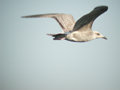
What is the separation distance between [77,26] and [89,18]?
0.60 meters

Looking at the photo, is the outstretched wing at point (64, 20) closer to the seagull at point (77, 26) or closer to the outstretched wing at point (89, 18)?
the seagull at point (77, 26)

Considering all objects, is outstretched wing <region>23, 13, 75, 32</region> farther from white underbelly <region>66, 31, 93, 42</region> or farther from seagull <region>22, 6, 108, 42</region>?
white underbelly <region>66, 31, 93, 42</region>

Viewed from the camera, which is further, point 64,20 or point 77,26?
point 64,20

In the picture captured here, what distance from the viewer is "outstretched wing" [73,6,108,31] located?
824cm

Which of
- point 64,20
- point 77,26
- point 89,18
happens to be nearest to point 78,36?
point 77,26

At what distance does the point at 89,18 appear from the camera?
8797 mm

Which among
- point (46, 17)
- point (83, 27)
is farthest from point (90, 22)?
point (46, 17)

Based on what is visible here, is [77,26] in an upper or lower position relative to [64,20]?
lower

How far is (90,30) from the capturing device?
9.62 m

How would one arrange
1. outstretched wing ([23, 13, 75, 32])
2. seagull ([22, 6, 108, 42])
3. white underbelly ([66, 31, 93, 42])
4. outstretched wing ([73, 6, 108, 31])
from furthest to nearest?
outstretched wing ([23, 13, 75, 32]) → white underbelly ([66, 31, 93, 42]) → seagull ([22, 6, 108, 42]) → outstretched wing ([73, 6, 108, 31])

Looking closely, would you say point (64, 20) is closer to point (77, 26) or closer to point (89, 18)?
point (77, 26)

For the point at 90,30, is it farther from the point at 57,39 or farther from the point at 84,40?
the point at 57,39

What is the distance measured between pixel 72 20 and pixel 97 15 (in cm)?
164

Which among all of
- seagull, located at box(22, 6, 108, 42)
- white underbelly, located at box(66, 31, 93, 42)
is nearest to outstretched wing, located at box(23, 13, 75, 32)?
seagull, located at box(22, 6, 108, 42)
